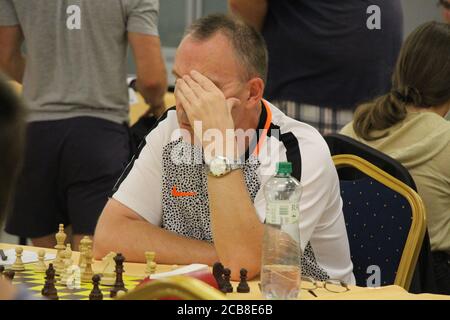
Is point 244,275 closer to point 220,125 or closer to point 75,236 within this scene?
point 220,125

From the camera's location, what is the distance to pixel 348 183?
2863 mm

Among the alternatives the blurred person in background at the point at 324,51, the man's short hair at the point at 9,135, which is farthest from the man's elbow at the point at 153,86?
the man's short hair at the point at 9,135

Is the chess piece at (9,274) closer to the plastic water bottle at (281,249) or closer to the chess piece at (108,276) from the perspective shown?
the chess piece at (108,276)

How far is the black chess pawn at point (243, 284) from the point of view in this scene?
214 cm

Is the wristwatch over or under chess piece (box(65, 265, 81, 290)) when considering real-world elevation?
over

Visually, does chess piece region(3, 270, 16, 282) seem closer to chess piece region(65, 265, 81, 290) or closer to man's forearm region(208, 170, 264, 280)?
chess piece region(65, 265, 81, 290)

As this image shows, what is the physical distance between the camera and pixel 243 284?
215cm

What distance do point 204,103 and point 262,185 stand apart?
0.92 feet

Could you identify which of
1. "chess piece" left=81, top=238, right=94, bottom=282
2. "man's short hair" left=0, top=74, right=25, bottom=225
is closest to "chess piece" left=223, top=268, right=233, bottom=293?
"chess piece" left=81, top=238, right=94, bottom=282

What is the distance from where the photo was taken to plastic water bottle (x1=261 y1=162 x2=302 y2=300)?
2080 millimetres

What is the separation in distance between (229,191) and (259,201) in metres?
0.14

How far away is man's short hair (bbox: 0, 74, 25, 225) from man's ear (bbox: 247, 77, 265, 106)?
1.59 metres
